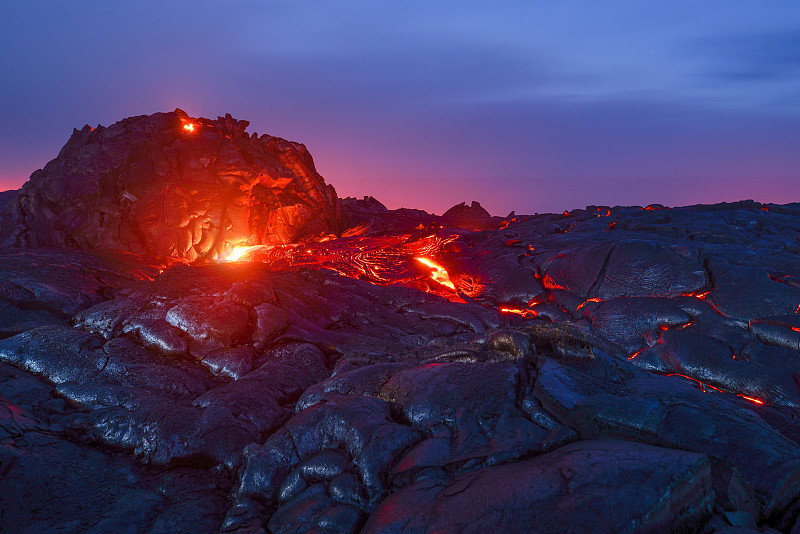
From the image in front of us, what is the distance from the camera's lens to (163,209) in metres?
17.4

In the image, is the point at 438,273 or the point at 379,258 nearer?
the point at 438,273

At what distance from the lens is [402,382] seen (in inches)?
221

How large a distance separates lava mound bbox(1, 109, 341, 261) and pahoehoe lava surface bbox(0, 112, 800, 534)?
0.19 metres

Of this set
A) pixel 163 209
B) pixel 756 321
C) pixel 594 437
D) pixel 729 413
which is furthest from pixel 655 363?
pixel 163 209

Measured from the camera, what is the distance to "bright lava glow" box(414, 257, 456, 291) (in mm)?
14453

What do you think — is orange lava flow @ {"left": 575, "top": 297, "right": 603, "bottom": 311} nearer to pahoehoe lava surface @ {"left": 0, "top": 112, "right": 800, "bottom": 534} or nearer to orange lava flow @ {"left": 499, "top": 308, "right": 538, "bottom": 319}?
pahoehoe lava surface @ {"left": 0, "top": 112, "right": 800, "bottom": 534}

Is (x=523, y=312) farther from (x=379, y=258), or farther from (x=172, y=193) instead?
(x=172, y=193)

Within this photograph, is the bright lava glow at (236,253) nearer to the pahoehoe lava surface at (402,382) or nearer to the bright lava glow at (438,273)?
the pahoehoe lava surface at (402,382)

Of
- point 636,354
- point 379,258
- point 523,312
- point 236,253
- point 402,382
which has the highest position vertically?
point 236,253

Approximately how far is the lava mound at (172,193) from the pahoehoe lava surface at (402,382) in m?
0.19

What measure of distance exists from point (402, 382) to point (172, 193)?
15.7 metres

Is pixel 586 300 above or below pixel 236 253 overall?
below

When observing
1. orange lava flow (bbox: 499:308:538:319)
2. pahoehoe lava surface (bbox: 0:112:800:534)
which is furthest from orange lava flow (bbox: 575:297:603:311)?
orange lava flow (bbox: 499:308:538:319)

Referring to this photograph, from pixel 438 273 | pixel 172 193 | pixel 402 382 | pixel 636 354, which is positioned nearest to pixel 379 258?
pixel 438 273
